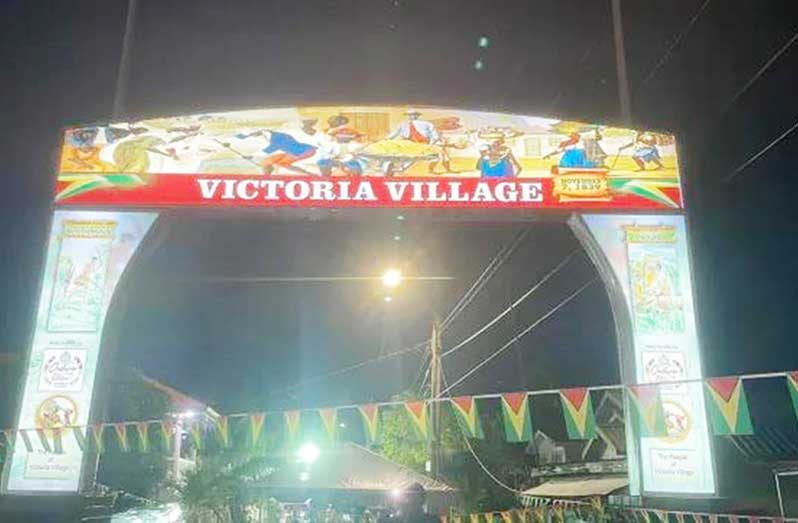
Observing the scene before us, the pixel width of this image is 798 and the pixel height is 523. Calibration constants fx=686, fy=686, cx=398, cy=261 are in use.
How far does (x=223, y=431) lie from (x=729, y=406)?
6.60 meters

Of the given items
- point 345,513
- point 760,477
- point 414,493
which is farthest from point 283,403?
point 414,493

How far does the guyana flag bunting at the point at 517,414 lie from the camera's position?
855 cm

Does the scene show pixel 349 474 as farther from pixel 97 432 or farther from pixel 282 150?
pixel 282 150

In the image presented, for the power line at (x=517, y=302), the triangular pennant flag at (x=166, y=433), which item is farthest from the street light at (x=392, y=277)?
the triangular pennant flag at (x=166, y=433)

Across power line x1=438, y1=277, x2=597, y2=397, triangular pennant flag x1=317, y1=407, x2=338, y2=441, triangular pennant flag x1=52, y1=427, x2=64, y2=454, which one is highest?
power line x1=438, y1=277, x2=597, y2=397

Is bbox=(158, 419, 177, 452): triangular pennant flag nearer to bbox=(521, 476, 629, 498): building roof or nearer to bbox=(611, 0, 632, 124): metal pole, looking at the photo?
bbox=(611, 0, 632, 124): metal pole

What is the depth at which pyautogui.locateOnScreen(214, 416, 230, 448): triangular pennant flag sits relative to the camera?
9.77m

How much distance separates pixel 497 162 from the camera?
9.84 metres

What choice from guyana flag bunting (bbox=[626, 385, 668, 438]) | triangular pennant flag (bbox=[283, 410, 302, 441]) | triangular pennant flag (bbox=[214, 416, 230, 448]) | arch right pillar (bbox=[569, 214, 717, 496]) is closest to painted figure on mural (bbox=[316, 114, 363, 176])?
arch right pillar (bbox=[569, 214, 717, 496])

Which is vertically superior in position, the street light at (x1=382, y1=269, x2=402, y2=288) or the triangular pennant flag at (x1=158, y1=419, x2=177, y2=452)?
the street light at (x1=382, y1=269, x2=402, y2=288)

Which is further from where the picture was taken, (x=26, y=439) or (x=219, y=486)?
(x=219, y=486)

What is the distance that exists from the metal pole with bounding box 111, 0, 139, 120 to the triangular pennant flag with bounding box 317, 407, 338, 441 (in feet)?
17.6

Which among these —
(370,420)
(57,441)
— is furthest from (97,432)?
(370,420)

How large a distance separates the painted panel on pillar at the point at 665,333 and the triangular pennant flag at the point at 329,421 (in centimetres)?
405
